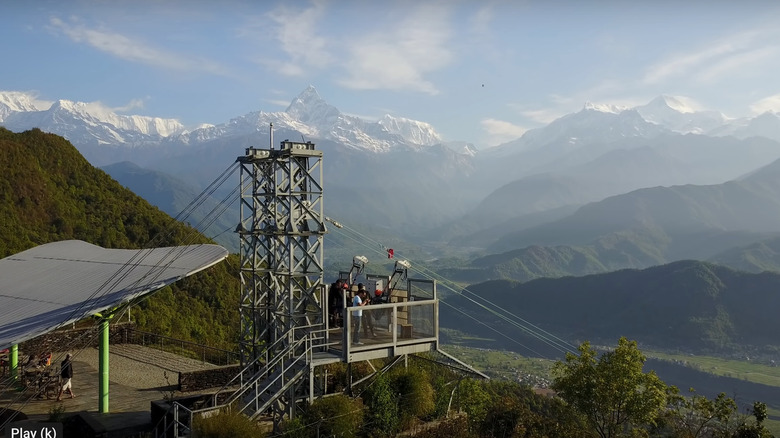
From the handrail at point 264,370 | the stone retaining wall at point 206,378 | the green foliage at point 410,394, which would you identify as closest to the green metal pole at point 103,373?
the stone retaining wall at point 206,378

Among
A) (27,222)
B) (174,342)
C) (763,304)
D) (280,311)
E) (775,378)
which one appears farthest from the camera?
(763,304)

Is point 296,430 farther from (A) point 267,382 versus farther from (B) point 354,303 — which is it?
(B) point 354,303

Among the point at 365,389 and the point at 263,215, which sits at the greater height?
the point at 263,215

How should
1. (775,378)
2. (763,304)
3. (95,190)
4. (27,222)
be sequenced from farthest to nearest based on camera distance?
(763,304)
(775,378)
(95,190)
(27,222)

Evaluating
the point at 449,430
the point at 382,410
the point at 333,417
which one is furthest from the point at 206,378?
the point at 449,430

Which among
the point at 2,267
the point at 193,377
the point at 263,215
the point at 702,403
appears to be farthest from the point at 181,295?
the point at 702,403

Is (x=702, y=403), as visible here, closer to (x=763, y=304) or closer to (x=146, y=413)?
(x=146, y=413)

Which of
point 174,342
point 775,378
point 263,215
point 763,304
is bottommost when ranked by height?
point 775,378
